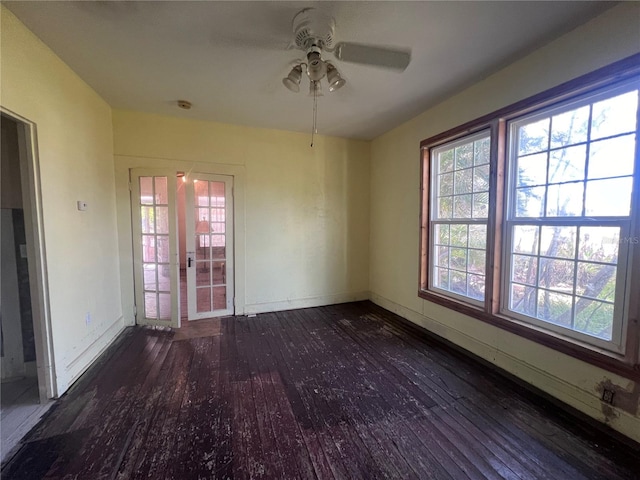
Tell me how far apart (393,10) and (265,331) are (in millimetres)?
3375

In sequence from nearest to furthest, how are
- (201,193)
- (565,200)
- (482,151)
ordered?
(565,200) → (482,151) → (201,193)

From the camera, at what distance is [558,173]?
2.15 meters

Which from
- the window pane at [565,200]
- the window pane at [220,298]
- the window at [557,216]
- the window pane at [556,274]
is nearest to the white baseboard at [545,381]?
the window at [557,216]

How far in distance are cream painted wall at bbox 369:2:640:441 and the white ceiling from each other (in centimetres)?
13

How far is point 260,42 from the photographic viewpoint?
81.0 inches

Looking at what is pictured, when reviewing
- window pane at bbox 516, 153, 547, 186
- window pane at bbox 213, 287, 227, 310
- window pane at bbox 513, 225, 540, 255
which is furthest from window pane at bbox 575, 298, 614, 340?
window pane at bbox 213, 287, 227, 310

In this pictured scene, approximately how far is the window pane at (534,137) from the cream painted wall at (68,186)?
3.88 meters

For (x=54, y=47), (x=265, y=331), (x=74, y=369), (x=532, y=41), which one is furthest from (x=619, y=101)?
(x=74, y=369)

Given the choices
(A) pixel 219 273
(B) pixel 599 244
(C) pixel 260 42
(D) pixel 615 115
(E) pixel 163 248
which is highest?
(C) pixel 260 42

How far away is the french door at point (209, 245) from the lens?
11.9 ft

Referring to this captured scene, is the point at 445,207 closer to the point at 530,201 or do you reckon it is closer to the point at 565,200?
the point at 530,201

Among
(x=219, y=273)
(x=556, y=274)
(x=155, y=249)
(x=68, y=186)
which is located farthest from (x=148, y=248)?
(x=556, y=274)

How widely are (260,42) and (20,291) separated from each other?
2.86 m

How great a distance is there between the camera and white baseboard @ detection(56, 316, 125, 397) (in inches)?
85.9
